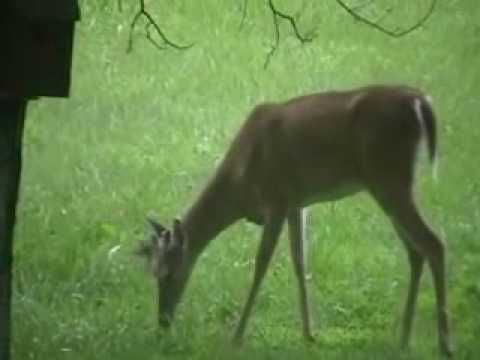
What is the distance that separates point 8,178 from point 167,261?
1006 mm

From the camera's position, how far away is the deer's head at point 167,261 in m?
6.36

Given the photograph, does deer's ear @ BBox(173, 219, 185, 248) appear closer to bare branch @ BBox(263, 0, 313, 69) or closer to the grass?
the grass

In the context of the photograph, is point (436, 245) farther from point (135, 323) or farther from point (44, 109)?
point (44, 109)

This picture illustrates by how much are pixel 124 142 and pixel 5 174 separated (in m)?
1.01

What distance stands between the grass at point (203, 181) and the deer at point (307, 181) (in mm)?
56

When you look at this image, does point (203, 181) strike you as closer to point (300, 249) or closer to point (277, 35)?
point (300, 249)

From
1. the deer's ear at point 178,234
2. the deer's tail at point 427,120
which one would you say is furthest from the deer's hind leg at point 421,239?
the deer's ear at point 178,234

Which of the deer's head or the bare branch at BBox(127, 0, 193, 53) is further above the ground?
the bare branch at BBox(127, 0, 193, 53)

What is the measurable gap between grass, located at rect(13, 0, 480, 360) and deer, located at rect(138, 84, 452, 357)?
6 centimetres

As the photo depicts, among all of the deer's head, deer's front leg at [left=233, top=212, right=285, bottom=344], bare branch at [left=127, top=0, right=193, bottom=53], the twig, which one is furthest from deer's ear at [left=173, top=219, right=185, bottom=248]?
the twig

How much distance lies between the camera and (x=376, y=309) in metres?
6.35

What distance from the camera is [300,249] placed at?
636cm

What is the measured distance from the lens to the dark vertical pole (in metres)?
5.53

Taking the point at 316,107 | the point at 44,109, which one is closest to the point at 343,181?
the point at 316,107
